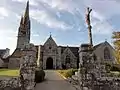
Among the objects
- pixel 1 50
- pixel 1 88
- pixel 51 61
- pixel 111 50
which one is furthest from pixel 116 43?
pixel 1 50

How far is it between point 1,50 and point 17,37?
26.7ft

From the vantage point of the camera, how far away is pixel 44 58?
4972 cm

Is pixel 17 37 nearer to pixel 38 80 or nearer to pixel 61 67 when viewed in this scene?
pixel 61 67

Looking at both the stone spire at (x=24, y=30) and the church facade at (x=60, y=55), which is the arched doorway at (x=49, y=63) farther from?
the stone spire at (x=24, y=30)

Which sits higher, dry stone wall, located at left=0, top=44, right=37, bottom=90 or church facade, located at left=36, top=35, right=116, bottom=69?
church facade, located at left=36, top=35, right=116, bottom=69

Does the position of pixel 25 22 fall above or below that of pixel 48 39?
above

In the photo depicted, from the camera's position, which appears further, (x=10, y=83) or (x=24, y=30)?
(x=24, y=30)

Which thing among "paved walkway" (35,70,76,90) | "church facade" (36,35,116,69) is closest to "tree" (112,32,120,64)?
"church facade" (36,35,116,69)

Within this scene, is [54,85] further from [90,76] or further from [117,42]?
[117,42]

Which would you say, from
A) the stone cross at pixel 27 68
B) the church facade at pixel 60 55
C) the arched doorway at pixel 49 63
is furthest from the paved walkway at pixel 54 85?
the arched doorway at pixel 49 63

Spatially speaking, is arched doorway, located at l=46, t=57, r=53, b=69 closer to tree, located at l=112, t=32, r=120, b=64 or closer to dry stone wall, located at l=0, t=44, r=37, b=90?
tree, located at l=112, t=32, r=120, b=64

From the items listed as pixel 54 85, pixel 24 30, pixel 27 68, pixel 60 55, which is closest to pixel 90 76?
pixel 27 68

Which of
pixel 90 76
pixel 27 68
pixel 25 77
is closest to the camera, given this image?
pixel 25 77

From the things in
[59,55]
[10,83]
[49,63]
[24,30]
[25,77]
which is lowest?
[10,83]
